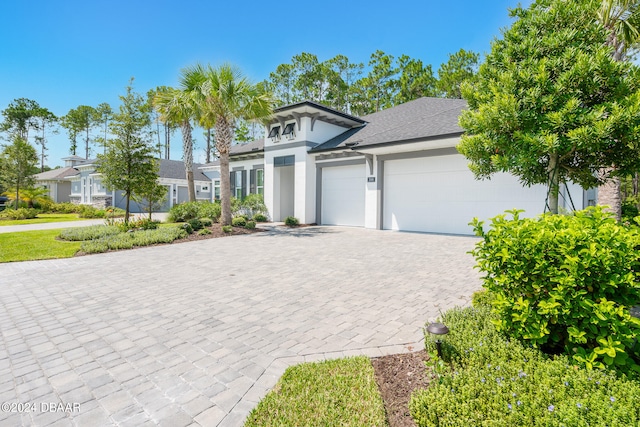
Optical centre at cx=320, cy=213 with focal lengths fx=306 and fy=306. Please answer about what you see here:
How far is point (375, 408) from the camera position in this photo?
2207 mm

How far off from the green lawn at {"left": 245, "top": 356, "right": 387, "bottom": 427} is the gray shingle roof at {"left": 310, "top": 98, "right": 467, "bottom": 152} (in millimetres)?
9862

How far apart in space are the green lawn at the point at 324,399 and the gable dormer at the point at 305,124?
543 inches

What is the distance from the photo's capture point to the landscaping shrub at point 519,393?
189 centimetres

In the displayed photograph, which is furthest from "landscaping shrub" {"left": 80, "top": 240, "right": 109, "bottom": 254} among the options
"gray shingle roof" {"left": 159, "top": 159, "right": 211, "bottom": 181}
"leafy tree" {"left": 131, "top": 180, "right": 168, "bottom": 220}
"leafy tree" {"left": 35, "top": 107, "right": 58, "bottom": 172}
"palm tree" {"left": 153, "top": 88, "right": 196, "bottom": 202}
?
"leafy tree" {"left": 35, "top": 107, "right": 58, "bottom": 172}

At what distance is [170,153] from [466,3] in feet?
144

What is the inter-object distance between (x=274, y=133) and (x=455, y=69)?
→ 607 inches

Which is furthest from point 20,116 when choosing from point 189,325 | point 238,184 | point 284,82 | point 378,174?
point 189,325

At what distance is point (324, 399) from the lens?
7.60 ft

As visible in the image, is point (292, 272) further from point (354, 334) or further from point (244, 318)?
point (354, 334)

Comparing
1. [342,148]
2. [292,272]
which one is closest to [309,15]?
[342,148]

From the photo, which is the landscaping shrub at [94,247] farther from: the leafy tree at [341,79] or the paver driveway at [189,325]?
the leafy tree at [341,79]

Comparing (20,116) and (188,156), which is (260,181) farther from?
(20,116)

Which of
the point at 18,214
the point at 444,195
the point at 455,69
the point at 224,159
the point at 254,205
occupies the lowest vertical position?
the point at 18,214

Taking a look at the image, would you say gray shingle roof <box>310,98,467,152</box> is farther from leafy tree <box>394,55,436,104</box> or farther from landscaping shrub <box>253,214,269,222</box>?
leafy tree <box>394,55,436,104</box>
